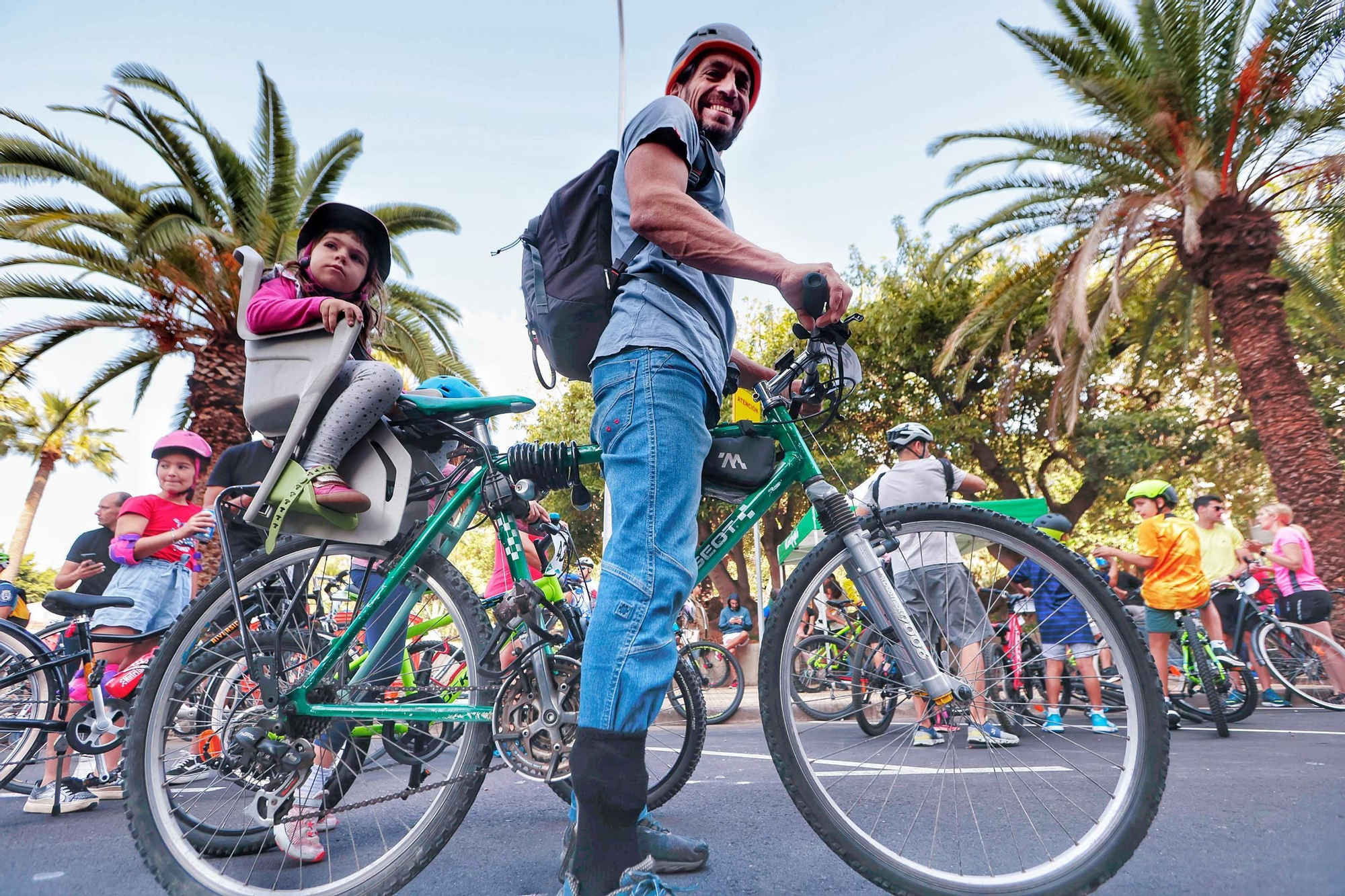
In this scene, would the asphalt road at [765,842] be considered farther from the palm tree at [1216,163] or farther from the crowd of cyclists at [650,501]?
the palm tree at [1216,163]

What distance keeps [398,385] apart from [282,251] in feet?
32.8

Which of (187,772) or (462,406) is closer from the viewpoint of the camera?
(187,772)

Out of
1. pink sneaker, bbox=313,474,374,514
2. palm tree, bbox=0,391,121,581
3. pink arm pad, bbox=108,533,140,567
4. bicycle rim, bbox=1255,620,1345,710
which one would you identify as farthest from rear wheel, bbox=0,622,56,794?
palm tree, bbox=0,391,121,581

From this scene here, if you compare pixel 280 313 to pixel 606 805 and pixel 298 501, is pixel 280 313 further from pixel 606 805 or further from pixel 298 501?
pixel 606 805

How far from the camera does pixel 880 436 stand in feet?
58.7

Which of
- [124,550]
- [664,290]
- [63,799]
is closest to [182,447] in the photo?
[124,550]

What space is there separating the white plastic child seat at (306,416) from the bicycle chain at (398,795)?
0.63 meters

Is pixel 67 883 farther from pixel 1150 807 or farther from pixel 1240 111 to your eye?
pixel 1240 111

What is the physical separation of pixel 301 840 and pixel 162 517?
110 inches

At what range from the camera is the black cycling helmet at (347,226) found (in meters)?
2.62

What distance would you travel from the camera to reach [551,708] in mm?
2006

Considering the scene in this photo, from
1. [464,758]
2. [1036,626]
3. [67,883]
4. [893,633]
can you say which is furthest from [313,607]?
[1036,626]

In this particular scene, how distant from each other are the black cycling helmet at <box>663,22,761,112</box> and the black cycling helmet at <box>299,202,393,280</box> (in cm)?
111

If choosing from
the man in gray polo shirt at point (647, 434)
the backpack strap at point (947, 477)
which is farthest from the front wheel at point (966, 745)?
the backpack strap at point (947, 477)
